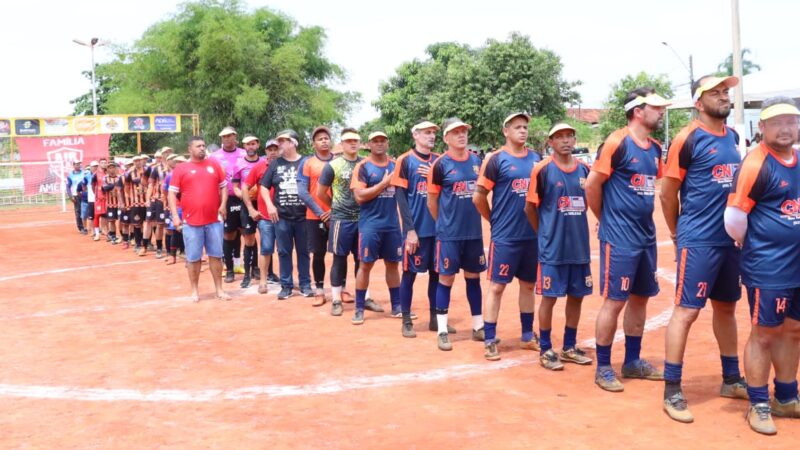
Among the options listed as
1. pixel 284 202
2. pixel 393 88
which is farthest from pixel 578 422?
pixel 393 88

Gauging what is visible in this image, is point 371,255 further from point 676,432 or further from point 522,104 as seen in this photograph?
point 522,104

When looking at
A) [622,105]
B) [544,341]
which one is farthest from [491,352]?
[622,105]

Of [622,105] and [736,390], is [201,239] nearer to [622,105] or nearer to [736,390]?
[736,390]

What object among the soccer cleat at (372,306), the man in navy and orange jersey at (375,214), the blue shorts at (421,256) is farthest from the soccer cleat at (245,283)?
the blue shorts at (421,256)

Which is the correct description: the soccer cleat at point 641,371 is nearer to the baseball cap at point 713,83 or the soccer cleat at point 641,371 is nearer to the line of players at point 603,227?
the line of players at point 603,227

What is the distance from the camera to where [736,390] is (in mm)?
5754

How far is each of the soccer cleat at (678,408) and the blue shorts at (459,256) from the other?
2.66 meters

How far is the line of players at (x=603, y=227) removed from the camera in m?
5.05

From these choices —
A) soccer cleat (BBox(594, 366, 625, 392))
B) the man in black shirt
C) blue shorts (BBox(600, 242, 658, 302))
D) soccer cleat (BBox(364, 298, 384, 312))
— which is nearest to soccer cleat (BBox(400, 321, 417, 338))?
soccer cleat (BBox(364, 298, 384, 312))

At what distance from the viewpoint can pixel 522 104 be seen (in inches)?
1708

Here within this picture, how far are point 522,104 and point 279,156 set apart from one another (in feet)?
112

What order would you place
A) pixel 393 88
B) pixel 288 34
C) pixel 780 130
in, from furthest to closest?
1. pixel 393 88
2. pixel 288 34
3. pixel 780 130

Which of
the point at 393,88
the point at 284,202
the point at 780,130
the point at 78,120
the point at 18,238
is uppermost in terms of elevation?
the point at 393,88

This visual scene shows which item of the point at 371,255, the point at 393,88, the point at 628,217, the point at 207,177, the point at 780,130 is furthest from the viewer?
the point at 393,88
